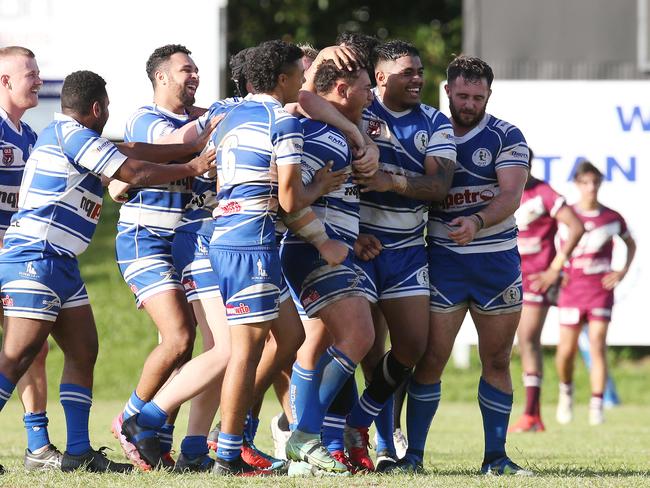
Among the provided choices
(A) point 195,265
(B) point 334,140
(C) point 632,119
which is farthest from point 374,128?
(C) point 632,119

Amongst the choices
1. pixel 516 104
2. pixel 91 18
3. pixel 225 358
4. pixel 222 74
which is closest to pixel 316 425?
pixel 225 358

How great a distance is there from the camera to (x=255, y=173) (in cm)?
597

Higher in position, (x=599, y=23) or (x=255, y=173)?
(x=599, y=23)

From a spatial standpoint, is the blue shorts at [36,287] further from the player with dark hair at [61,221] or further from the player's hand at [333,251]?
the player's hand at [333,251]

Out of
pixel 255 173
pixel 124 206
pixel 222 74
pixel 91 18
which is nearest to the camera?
pixel 255 173

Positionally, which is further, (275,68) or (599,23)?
(599,23)

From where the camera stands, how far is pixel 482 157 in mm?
6711

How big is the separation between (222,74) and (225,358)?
597cm

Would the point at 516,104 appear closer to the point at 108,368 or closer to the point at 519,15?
the point at 519,15

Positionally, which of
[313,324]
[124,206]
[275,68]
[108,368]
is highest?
[275,68]

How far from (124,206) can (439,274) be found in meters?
1.77

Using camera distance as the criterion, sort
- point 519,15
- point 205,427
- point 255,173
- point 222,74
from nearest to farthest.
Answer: point 255,173 → point 205,427 → point 222,74 → point 519,15

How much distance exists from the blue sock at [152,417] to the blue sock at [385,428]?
135 cm

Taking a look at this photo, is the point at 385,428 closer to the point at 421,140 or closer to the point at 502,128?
the point at 421,140
